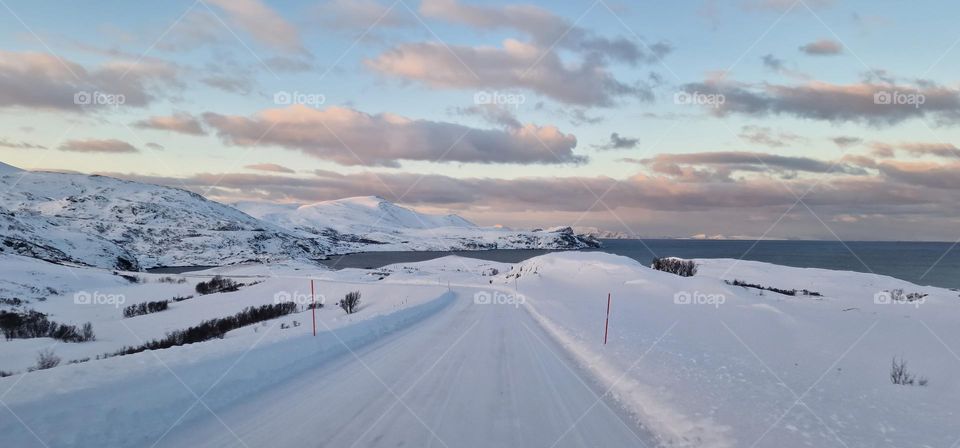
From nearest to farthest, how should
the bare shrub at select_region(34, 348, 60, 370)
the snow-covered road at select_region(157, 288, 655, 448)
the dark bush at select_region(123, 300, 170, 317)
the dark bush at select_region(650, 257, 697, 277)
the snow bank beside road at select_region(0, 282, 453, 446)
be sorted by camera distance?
1. the snow bank beside road at select_region(0, 282, 453, 446)
2. the snow-covered road at select_region(157, 288, 655, 448)
3. the bare shrub at select_region(34, 348, 60, 370)
4. the dark bush at select_region(123, 300, 170, 317)
5. the dark bush at select_region(650, 257, 697, 277)

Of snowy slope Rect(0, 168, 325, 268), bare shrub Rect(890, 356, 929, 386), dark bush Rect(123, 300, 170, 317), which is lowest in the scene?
bare shrub Rect(890, 356, 929, 386)

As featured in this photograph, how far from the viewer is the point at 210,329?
1518 cm

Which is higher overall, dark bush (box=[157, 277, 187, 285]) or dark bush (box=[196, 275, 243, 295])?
dark bush (box=[157, 277, 187, 285])

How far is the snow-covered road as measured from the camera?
553 centimetres

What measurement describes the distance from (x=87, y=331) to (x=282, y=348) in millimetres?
9491

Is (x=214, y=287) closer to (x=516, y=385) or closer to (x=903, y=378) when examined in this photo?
(x=516, y=385)

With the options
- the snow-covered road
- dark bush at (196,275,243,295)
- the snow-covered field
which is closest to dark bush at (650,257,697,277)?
the snow-covered field

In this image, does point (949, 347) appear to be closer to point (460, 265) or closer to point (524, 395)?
point (524, 395)

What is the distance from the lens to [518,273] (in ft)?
168

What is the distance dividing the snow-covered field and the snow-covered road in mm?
36

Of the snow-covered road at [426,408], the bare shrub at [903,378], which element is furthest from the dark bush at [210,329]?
the bare shrub at [903,378]

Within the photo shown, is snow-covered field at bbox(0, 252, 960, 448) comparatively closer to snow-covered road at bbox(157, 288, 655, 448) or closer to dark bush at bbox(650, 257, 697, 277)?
snow-covered road at bbox(157, 288, 655, 448)

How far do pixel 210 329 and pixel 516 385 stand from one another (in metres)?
11.9

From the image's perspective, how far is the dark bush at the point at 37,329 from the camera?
46.1 ft
